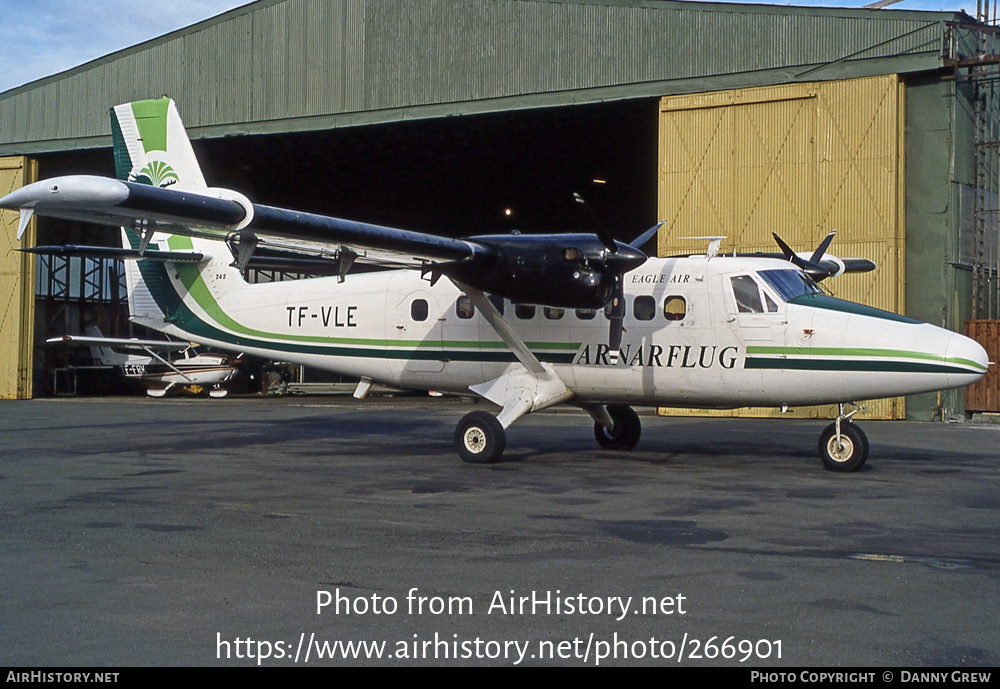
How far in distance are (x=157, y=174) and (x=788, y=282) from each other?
11.8 metres

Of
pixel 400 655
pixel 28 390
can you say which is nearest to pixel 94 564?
pixel 400 655

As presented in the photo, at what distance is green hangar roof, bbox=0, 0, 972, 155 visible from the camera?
2566 centimetres

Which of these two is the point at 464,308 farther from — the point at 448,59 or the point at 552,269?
the point at 448,59

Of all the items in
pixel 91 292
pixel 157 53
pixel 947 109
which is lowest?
pixel 91 292

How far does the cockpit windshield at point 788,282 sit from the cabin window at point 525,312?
140 inches

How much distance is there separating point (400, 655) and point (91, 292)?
4401cm

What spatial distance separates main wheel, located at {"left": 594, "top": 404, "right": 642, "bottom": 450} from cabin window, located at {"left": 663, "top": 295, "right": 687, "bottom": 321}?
264 centimetres

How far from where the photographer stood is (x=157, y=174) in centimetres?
1791

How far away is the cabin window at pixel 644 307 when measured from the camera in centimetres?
1450

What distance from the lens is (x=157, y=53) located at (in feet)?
111

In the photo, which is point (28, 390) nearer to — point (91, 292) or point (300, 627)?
point (91, 292)

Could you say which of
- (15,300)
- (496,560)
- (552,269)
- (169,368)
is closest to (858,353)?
(552,269)

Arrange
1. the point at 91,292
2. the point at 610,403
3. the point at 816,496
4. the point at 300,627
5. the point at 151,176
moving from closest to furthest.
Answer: the point at 300,627, the point at 816,496, the point at 610,403, the point at 151,176, the point at 91,292

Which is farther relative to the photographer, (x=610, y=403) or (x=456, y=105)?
(x=456, y=105)
